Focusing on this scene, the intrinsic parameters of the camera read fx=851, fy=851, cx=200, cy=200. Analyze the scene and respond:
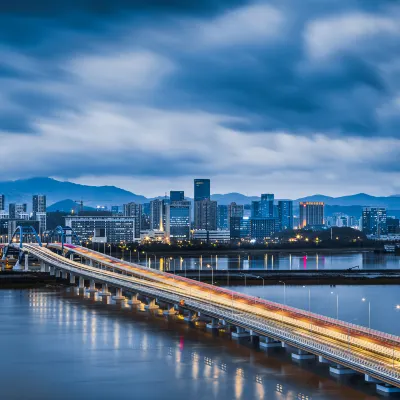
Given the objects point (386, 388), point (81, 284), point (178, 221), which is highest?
point (178, 221)

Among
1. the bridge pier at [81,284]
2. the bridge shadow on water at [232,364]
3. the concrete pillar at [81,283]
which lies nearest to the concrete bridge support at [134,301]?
the bridge shadow on water at [232,364]

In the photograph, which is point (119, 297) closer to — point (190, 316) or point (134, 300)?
point (134, 300)

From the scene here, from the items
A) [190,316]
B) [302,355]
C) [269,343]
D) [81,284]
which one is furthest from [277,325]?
[81,284]

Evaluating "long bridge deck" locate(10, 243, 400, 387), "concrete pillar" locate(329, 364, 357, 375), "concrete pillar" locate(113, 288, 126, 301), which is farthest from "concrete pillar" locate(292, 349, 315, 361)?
"concrete pillar" locate(113, 288, 126, 301)

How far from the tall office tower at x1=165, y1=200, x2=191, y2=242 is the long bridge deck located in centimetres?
12736

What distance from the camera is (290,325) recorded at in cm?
3189

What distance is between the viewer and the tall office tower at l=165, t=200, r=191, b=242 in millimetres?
180250

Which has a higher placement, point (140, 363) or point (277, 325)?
point (277, 325)

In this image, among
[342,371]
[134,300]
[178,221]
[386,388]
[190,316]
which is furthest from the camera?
[178,221]

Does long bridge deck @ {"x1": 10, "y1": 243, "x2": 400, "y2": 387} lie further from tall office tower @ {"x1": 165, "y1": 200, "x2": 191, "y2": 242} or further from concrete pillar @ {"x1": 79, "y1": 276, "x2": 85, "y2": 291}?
tall office tower @ {"x1": 165, "y1": 200, "x2": 191, "y2": 242}

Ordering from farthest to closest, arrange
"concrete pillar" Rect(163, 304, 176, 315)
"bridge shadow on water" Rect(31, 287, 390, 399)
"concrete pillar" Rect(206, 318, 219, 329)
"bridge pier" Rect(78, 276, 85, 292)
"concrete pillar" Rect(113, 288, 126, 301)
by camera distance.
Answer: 1. "bridge pier" Rect(78, 276, 85, 292)
2. "concrete pillar" Rect(113, 288, 126, 301)
3. "concrete pillar" Rect(163, 304, 176, 315)
4. "concrete pillar" Rect(206, 318, 219, 329)
5. "bridge shadow on water" Rect(31, 287, 390, 399)

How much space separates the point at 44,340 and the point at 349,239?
4905 inches

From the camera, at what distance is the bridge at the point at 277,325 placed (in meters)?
25.4

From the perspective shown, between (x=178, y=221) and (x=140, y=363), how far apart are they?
505ft
